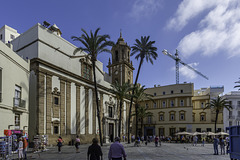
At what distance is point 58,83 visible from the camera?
31.0 meters

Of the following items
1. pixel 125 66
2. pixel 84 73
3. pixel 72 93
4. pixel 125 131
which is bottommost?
pixel 125 131

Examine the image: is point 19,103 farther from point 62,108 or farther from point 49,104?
point 62,108

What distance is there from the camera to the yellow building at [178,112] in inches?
2203

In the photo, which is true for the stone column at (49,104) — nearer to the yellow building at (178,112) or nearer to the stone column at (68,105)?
the stone column at (68,105)

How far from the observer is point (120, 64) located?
175 feet

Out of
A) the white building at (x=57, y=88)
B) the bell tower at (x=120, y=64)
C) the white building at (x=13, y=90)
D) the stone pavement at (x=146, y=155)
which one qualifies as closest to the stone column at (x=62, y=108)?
the white building at (x=57, y=88)

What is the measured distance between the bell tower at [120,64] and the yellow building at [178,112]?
1134 centimetres

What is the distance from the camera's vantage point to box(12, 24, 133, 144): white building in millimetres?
27547

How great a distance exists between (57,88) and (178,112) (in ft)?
117

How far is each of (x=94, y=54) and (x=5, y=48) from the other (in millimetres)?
12879

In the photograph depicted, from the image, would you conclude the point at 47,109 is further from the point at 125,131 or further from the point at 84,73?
the point at 125,131

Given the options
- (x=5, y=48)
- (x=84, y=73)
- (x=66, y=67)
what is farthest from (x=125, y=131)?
(x=5, y=48)

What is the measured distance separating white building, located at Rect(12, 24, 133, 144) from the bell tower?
1442 cm

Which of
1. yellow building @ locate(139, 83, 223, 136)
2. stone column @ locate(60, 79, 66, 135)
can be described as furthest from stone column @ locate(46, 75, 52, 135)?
yellow building @ locate(139, 83, 223, 136)
